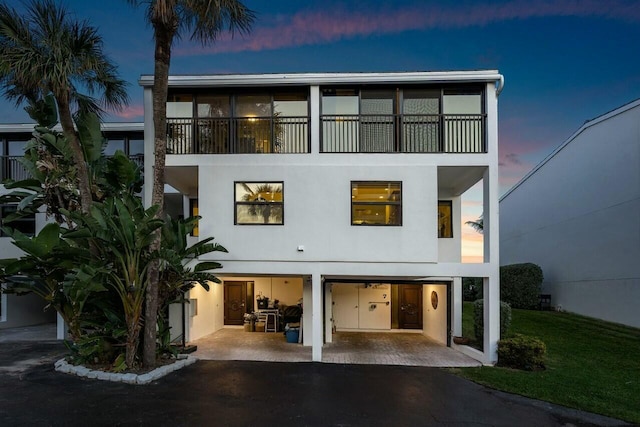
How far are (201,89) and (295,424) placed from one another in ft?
30.6

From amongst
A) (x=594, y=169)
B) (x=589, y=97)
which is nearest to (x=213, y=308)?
(x=594, y=169)

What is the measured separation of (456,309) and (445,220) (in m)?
3.13

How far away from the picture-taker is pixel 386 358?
10.8 metres

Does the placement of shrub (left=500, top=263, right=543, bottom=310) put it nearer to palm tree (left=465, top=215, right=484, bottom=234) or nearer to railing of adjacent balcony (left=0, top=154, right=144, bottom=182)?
palm tree (left=465, top=215, right=484, bottom=234)

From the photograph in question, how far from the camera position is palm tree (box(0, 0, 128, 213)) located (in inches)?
335

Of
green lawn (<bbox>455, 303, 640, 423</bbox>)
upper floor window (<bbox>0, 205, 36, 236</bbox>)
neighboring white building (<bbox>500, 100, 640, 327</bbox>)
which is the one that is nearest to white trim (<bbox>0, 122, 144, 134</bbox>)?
upper floor window (<bbox>0, 205, 36, 236</bbox>)

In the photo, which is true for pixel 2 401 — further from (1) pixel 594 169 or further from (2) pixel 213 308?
(1) pixel 594 169

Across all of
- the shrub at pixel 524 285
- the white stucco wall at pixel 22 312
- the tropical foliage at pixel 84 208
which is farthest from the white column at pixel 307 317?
the shrub at pixel 524 285

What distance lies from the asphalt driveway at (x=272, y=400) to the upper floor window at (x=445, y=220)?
5.29 meters

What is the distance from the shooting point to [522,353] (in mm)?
9617

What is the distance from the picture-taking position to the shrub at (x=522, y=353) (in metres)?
9.53

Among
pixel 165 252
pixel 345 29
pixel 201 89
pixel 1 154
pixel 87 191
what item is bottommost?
pixel 165 252

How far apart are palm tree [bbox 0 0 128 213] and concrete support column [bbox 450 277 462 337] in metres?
11.4

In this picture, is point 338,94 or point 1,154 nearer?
point 338,94
